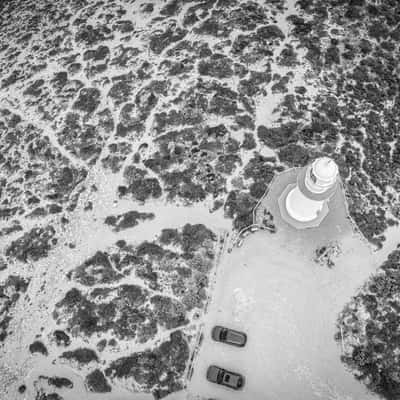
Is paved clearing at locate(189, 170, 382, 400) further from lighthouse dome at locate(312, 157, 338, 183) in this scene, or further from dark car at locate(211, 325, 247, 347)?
lighthouse dome at locate(312, 157, 338, 183)

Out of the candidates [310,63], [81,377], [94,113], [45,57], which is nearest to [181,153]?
[94,113]

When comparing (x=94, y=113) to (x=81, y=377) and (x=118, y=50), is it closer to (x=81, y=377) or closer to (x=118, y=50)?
(x=118, y=50)

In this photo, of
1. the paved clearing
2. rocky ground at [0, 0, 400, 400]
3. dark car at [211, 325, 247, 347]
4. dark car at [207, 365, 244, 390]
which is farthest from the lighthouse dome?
dark car at [207, 365, 244, 390]

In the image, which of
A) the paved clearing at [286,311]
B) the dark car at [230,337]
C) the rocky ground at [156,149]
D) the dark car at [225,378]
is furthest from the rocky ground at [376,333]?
the dark car at [225,378]

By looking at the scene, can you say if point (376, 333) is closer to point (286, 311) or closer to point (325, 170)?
point (286, 311)

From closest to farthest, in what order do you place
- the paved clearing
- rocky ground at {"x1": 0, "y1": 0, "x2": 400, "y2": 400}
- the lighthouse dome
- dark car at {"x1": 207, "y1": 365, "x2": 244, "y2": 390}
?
1. the lighthouse dome
2. dark car at {"x1": 207, "y1": 365, "x2": 244, "y2": 390}
3. the paved clearing
4. rocky ground at {"x1": 0, "y1": 0, "x2": 400, "y2": 400}

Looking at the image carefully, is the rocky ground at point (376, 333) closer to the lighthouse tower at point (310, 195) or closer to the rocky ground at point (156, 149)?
the rocky ground at point (156, 149)
